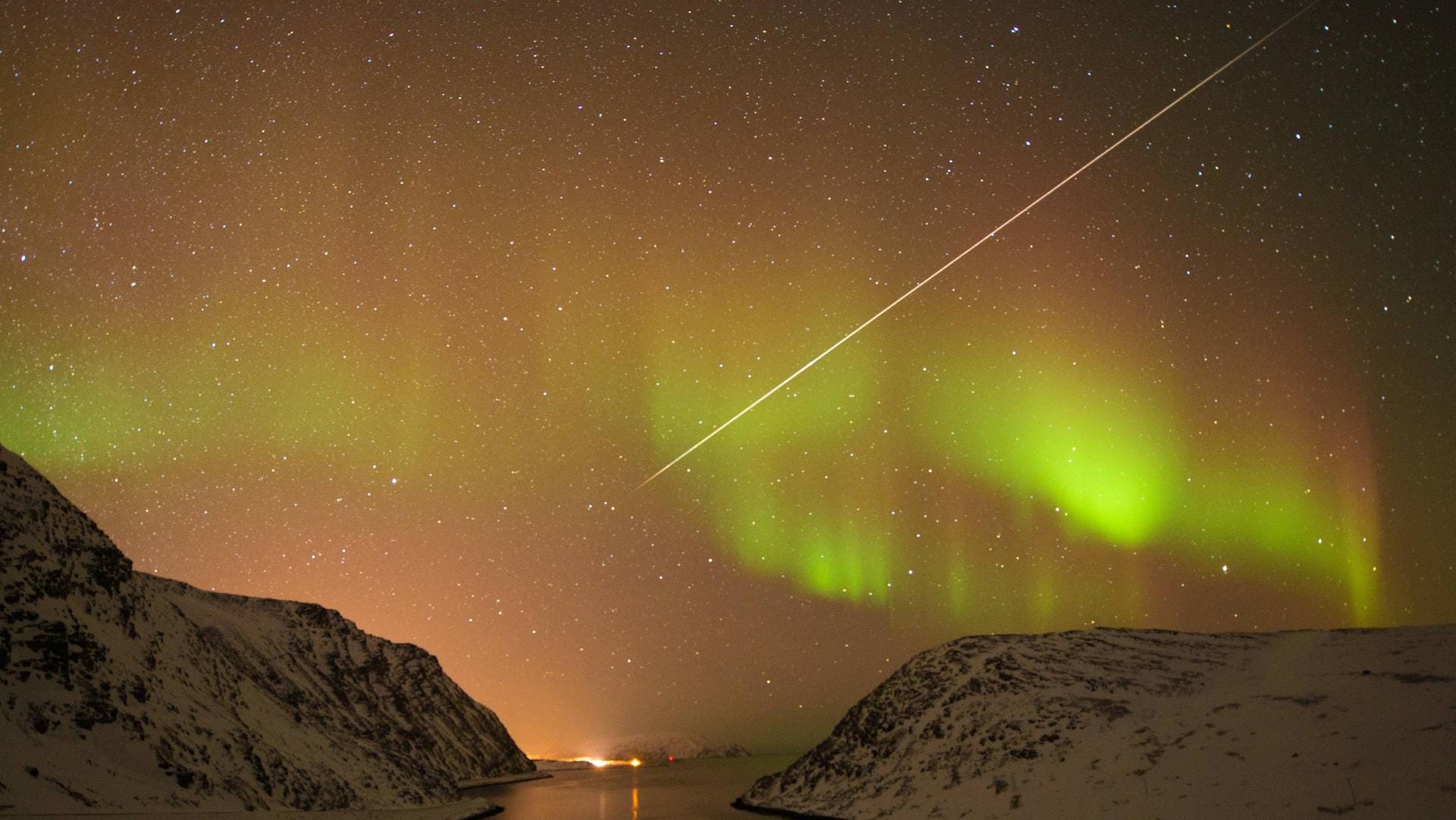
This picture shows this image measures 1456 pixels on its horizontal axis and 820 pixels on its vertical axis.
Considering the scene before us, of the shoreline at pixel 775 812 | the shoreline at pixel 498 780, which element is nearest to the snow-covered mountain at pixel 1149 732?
the shoreline at pixel 775 812

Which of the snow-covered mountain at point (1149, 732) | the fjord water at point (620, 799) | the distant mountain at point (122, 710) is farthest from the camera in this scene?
the fjord water at point (620, 799)

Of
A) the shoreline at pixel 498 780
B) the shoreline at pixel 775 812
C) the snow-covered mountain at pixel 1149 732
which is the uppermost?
the snow-covered mountain at pixel 1149 732

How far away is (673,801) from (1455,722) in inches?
1990

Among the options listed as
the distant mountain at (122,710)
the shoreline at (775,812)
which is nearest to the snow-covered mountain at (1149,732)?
the shoreline at (775,812)

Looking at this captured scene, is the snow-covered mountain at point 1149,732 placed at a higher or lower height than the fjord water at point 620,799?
higher

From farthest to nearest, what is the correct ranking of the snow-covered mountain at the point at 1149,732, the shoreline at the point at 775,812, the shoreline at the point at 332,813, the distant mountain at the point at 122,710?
the shoreline at the point at 775,812
the distant mountain at the point at 122,710
the snow-covered mountain at the point at 1149,732
the shoreline at the point at 332,813

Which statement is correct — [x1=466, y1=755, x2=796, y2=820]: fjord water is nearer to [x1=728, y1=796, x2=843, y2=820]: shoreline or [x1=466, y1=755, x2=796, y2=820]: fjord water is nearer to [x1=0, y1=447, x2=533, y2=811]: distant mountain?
[x1=728, y1=796, x2=843, y2=820]: shoreline

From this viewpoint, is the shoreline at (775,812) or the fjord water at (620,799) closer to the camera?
the shoreline at (775,812)

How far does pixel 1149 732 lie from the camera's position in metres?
38.8

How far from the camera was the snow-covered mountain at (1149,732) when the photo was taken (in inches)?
1156

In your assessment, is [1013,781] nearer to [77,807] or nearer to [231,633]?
[77,807]

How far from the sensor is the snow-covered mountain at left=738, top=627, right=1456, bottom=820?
29.4 metres

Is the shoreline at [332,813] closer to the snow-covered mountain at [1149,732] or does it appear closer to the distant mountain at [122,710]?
the distant mountain at [122,710]

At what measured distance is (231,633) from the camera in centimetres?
7756
